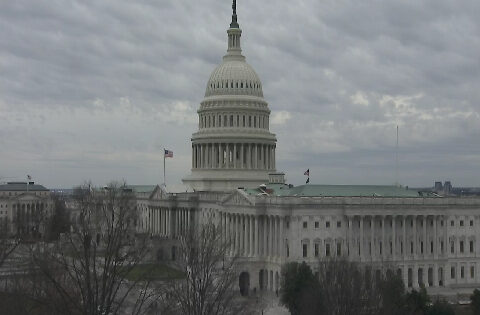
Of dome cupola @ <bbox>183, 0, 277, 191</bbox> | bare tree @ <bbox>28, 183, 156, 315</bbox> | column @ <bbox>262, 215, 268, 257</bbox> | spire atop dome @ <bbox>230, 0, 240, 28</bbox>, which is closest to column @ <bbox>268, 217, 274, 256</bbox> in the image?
column @ <bbox>262, 215, 268, 257</bbox>

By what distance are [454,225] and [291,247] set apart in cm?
3045

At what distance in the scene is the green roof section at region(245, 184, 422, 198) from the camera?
12156 centimetres

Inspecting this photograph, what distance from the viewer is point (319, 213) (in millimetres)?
116250

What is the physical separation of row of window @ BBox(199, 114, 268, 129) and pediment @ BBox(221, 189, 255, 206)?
97.3 ft

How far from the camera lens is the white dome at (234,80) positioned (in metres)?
161

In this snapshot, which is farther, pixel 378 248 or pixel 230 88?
pixel 230 88

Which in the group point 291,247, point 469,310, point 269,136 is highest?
point 269,136

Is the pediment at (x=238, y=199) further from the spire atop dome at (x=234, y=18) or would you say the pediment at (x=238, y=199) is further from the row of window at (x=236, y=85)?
the spire atop dome at (x=234, y=18)

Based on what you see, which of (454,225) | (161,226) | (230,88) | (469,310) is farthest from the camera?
(161,226)

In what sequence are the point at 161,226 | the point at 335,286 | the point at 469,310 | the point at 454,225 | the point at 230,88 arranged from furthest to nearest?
the point at 161,226 < the point at 230,88 < the point at 454,225 < the point at 469,310 < the point at 335,286

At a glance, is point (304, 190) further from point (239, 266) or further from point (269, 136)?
point (269, 136)

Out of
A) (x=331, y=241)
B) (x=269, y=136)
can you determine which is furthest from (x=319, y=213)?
→ (x=269, y=136)

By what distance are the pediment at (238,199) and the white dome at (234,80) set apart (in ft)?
113

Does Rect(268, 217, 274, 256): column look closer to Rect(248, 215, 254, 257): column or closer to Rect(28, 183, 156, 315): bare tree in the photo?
Rect(248, 215, 254, 257): column
